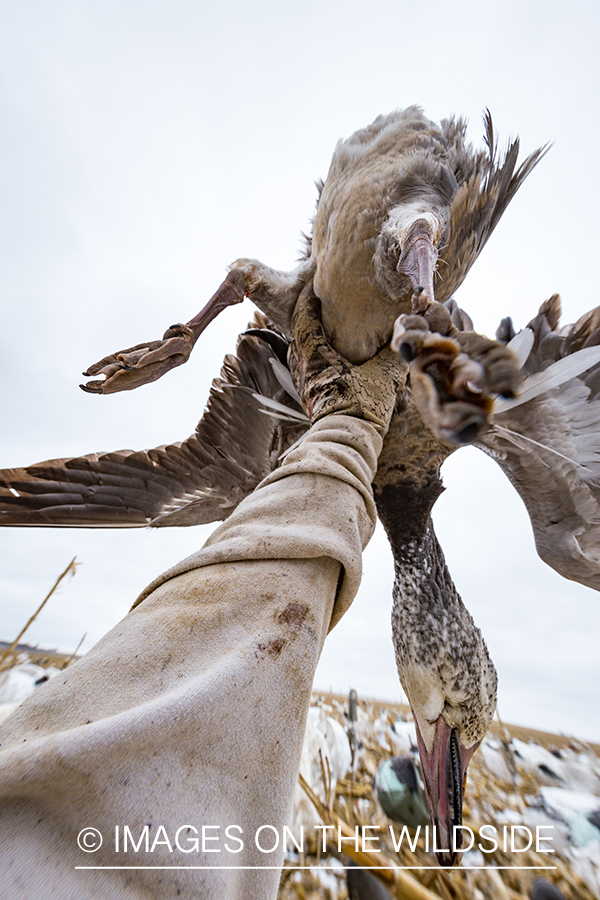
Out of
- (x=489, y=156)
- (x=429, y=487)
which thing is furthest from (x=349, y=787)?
(x=489, y=156)

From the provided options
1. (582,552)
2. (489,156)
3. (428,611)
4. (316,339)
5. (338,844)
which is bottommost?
(338,844)

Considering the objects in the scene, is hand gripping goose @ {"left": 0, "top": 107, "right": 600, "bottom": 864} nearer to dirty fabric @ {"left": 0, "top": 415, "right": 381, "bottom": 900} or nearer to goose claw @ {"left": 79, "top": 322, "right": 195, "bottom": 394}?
goose claw @ {"left": 79, "top": 322, "right": 195, "bottom": 394}

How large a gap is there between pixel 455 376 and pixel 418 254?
0.75 metres

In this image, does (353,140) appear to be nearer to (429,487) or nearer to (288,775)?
(429,487)

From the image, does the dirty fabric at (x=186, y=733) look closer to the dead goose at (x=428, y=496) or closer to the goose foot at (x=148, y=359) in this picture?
the goose foot at (x=148, y=359)

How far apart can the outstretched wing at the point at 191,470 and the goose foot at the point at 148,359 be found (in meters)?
0.41

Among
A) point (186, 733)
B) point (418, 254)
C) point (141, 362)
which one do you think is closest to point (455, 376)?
point (186, 733)

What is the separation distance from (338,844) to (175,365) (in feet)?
5.29

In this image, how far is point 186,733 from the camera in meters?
0.44

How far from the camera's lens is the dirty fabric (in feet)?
1.16

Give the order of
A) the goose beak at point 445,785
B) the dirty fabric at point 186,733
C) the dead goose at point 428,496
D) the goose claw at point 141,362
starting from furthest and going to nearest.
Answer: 1. the dead goose at point 428,496
2. the goose beak at point 445,785
3. the goose claw at point 141,362
4. the dirty fabric at point 186,733

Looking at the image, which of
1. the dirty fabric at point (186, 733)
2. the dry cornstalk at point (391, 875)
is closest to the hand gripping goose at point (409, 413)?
the dry cornstalk at point (391, 875)

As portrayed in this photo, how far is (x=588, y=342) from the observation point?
1.63 m

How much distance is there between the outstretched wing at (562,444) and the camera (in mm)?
1659
